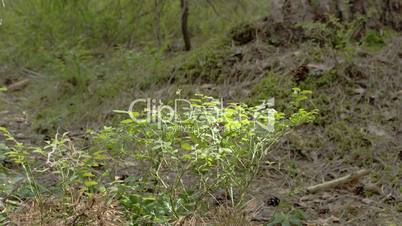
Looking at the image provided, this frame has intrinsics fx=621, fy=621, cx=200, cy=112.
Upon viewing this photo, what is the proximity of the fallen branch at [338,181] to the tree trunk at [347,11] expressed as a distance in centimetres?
216

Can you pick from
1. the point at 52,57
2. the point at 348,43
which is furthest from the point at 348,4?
the point at 52,57

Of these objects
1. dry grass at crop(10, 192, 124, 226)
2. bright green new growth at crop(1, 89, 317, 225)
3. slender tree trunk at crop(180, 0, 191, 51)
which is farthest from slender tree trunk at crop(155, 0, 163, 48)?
dry grass at crop(10, 192, 124, 226)

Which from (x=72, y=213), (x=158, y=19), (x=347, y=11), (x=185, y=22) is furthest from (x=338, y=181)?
(x=185, y=22)

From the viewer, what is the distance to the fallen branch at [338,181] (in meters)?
4.25

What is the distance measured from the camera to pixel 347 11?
607 centimetres

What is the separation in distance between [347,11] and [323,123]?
154 centimetres

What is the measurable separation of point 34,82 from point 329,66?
4.12 m

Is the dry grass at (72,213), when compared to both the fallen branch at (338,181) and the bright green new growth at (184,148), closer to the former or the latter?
the bright green new growth at (184,148)

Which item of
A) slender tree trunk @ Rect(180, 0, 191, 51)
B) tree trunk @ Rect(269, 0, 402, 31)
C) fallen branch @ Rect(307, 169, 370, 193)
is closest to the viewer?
fallen branch @ Rect(307, 169, 370, 193)

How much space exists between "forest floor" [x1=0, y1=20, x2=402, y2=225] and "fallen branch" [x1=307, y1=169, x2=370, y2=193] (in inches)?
1.3

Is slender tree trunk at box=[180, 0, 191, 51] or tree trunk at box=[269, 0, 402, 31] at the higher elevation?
tree trunk at box=[269, 0, 402, 31]

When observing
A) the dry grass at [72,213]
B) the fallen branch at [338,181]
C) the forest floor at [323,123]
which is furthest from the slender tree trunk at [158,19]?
the dry grass at [72,213]

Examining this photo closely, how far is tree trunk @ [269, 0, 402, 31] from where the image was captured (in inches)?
239

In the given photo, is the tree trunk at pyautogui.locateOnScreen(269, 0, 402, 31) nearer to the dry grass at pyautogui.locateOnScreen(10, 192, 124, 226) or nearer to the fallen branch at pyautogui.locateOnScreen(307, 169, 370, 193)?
the fallen branch at pyautogui.locateOnScreen(307, 169, 370, 193)
